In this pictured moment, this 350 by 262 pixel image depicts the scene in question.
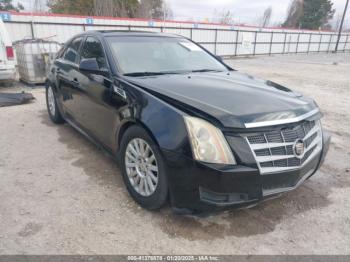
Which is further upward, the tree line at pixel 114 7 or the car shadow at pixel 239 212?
the tree line at pixel 114 7

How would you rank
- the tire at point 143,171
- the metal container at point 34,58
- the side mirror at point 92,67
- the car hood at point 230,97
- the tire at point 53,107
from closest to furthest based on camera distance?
the car hood at point 230,97 → the tire at point 143,171 → the side mirror at point 92,67 → the tire at point 53,107 → the metal container at point 34,58

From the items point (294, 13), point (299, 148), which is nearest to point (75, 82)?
point (299, 148)

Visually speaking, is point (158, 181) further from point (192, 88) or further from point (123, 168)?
point (192, 88)

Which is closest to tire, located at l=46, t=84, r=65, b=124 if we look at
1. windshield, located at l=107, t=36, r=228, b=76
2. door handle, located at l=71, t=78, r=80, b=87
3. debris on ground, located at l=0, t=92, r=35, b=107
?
door handle, located at l=71, t=78, r=80, b=87

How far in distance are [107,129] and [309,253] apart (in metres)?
2.26

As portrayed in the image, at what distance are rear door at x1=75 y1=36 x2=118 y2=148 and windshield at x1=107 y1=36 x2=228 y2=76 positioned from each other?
21 centimetres

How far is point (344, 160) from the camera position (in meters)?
4.00

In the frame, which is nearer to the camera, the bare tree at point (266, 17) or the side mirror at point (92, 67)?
the side mirror at point (92, 67)

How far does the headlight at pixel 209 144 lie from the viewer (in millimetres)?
2113

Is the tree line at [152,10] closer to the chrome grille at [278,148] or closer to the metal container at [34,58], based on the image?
the metal container at [34,58]

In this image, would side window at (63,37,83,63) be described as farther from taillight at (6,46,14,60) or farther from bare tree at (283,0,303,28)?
bare tree at (283,0,303,28)

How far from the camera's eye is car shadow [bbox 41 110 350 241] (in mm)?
2461

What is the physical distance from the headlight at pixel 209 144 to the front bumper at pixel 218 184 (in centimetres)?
5

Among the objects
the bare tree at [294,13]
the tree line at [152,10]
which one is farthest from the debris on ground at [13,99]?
the bare tree at [294,13]
